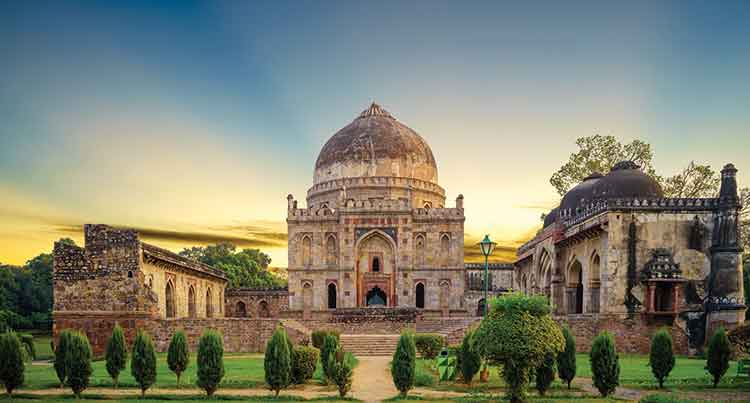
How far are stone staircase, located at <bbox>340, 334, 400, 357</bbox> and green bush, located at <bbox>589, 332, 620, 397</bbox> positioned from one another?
1071 centimetres

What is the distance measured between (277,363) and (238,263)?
4227cm

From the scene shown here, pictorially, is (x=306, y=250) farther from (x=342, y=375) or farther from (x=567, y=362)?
(x=567, y=362)

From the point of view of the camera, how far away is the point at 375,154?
38.8 m

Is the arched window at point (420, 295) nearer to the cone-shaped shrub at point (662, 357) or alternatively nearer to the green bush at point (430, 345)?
the green bush at point (430, 345)

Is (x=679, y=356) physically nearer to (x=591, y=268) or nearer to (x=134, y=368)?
(x=591, y=268)

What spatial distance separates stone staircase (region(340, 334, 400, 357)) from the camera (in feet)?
72.4

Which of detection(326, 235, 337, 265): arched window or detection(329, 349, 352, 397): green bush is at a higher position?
detection(326, 235, 337, 265): arched window

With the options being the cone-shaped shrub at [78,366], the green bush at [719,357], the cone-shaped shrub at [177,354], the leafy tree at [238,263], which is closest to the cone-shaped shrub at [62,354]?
the cone-shaped shrub at [78,366]

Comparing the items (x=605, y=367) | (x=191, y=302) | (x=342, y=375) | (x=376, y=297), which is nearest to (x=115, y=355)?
(x=342, y=375)

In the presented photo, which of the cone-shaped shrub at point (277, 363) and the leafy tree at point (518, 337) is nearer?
the leafy tree at point (518, 337)

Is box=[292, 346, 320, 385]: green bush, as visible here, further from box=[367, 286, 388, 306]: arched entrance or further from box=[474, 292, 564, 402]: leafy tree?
box=[367, 286, 388, 306]: arched entrance

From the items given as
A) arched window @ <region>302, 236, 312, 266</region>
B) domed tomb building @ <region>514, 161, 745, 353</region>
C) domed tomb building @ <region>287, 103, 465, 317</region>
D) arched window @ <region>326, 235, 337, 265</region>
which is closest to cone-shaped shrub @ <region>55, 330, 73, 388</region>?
domed tomb building @ <region>514, 161, 745, 353</region>

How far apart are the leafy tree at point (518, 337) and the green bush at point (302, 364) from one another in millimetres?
4674

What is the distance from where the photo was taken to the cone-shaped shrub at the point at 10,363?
12359 mm
